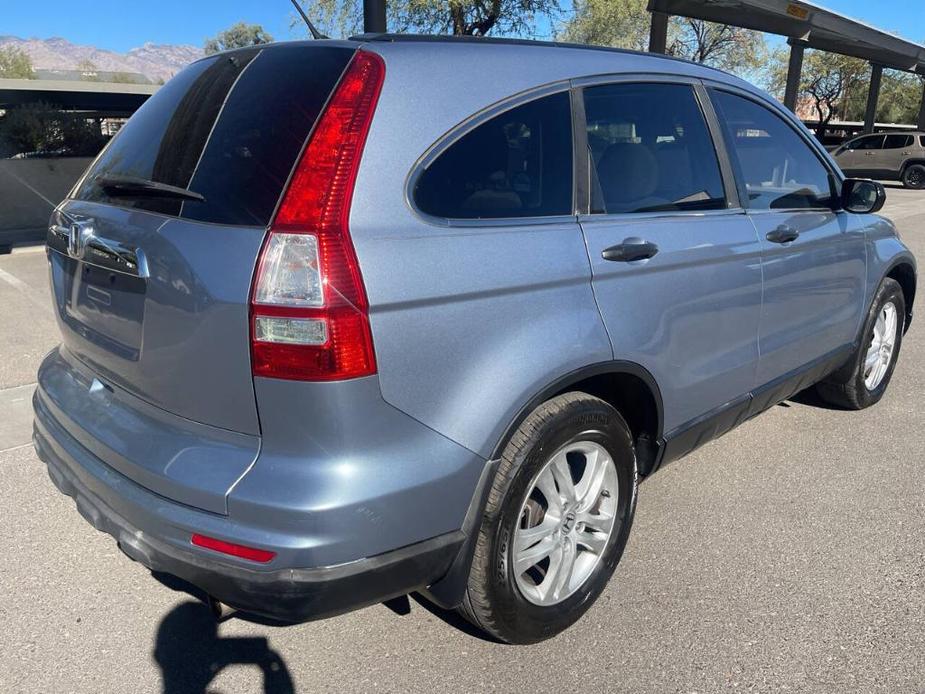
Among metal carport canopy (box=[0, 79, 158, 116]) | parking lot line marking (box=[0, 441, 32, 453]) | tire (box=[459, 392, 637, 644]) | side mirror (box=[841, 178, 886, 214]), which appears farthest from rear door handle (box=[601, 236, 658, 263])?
metal carport canopy (box=[0, 79, 158, 116])

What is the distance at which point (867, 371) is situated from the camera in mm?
4422

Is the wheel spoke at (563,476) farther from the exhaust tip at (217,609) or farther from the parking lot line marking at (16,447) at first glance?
the parking lot line marking at (16,447)

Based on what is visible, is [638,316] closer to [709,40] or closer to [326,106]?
[326,106]

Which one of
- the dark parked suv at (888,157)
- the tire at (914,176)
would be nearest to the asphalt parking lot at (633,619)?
the tire at (914,176)

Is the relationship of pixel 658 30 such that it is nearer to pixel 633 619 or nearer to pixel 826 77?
pixel 633 619

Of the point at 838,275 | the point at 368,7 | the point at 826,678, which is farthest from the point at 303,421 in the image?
the point at 368,7

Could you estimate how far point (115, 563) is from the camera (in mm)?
2812

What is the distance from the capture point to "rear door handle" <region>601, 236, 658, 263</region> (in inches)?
91.4

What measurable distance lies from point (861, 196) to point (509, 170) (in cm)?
238

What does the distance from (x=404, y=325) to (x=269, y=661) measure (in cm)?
126

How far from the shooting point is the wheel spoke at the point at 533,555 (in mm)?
2252

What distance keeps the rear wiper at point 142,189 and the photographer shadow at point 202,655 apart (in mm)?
1430

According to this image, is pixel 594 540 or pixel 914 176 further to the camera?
pixel 914 176

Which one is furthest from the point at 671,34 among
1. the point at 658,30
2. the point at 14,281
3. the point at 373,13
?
the point at 14,281
